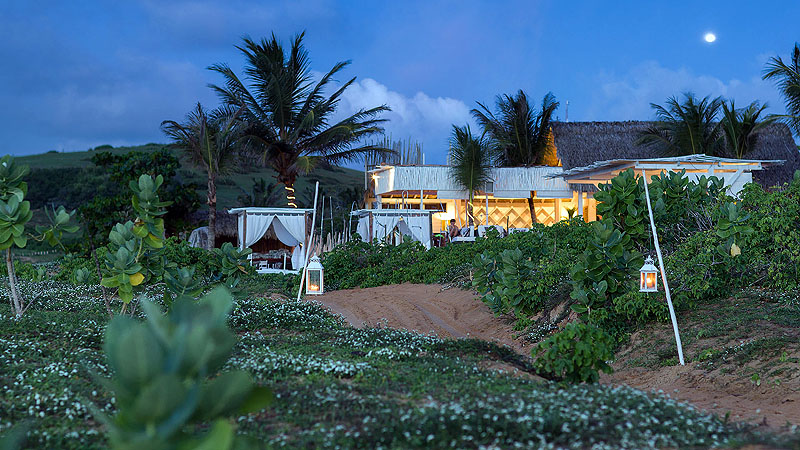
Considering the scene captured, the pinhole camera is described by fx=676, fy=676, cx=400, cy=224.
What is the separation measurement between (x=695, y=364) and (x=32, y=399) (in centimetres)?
587

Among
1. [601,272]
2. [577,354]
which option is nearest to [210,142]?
[601,272]

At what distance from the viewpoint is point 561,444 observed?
3.31 meters

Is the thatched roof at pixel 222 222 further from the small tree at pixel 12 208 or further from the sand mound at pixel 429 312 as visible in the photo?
the small tree at pixel 12 208

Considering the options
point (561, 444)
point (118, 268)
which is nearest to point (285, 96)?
point (118, 268)

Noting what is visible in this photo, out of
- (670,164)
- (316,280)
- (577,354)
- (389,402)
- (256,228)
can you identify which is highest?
(670,164)

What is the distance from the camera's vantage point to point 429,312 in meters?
11.0

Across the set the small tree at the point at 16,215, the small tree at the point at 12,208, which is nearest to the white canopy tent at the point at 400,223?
the small tree at the point at 16,215

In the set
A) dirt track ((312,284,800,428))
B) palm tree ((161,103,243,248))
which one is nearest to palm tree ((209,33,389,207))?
palm tree ((161,103,243,248))

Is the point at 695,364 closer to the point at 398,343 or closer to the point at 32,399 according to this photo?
the point at 398,343

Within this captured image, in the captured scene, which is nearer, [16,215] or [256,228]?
[16,215]

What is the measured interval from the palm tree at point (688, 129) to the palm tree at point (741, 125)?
1.33ft

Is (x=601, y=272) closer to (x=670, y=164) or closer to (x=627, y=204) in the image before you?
(x=627, y=204)

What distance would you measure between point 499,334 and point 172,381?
7746 millimetres

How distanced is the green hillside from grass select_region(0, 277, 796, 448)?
32948 mm
